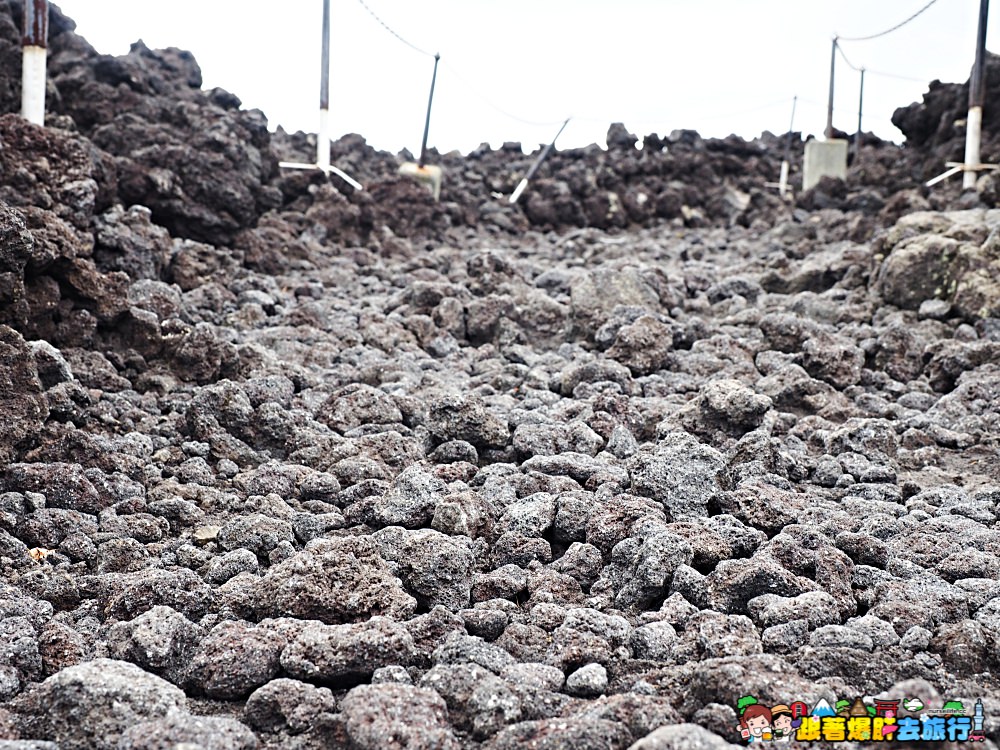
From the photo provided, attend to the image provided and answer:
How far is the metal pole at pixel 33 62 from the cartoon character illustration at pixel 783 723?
6729 millimetres

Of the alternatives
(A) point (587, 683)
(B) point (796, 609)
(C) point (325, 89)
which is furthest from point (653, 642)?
(C) point (325, 89)

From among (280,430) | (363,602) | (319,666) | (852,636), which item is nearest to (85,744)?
(319,666)

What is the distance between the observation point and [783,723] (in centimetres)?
215

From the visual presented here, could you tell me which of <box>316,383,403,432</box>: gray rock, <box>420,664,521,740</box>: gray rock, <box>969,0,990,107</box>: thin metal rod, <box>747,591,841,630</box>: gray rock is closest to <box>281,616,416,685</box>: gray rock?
<box>420,664,521,740</box>: gray rock

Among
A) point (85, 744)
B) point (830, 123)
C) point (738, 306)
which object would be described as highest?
point (830, 123)

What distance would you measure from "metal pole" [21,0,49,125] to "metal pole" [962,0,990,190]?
29.1 feet

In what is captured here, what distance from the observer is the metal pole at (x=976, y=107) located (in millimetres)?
10125

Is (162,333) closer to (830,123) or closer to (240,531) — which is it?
(240,531)

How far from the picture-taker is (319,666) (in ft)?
8.20

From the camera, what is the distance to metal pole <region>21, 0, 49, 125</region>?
6.90 metres

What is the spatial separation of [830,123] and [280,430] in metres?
12.4

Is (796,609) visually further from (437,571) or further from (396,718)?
(396,718)

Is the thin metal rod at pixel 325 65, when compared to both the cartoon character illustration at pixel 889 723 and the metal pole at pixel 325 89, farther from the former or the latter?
the cartoon character illustration at pixel 889 723

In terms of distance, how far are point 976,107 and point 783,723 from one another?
10068 mm
